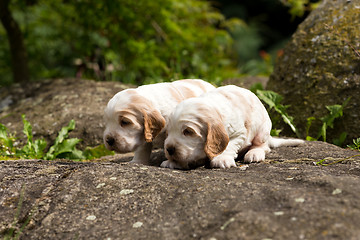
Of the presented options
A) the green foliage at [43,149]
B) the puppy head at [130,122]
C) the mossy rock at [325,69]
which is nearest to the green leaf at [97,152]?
the green foliage at [43,149]

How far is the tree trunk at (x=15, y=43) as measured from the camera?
311 inches

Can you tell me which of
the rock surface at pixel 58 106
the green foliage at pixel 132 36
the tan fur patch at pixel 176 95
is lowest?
the rock surface at pixel 58 106

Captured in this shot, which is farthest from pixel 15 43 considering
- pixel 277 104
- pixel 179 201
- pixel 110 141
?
pixel 179 201

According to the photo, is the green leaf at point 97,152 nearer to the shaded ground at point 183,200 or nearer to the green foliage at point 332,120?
the shaded ground at point 183,200

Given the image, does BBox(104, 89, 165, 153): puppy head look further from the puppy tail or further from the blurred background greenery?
the blurred background greenery

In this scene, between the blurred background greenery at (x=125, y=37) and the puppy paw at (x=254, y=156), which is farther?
the blurred background greenery at (x=125, y=37)

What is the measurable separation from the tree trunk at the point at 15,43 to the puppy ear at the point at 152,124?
5162 mm

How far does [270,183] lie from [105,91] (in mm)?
4176

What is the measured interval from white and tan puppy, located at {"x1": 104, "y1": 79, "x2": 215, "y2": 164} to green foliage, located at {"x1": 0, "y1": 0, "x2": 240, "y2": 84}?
3.76 meters

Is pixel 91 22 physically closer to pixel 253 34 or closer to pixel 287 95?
pixel 287 95

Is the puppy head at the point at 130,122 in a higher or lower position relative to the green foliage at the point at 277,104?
higher

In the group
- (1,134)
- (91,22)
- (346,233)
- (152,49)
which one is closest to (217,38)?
(152,49)

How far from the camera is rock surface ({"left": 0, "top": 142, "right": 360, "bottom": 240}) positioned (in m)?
2.24

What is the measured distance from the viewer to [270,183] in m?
2.89
